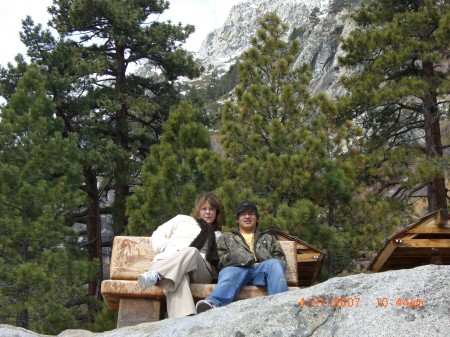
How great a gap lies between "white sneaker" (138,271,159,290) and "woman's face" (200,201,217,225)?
3.47ft

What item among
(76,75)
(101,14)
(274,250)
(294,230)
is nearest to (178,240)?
(274,250)

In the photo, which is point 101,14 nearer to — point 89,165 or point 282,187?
point 89,165

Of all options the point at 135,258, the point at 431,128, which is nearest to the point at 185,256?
the point at 135,258

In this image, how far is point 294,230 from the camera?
8523 millimetres

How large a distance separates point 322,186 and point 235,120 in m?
2.08

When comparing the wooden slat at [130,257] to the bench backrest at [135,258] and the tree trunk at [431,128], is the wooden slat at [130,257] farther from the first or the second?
the tree trunk at [431,128]

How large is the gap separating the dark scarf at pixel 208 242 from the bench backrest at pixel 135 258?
25.7 inches

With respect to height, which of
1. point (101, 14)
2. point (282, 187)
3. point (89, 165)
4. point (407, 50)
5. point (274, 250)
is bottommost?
point (274, 250)

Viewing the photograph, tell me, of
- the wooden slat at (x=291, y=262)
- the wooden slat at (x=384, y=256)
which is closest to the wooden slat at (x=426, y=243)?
the wooden slat at (x=384, y=256)

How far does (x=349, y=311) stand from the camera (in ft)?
10.3

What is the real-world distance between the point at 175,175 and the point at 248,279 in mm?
5410
